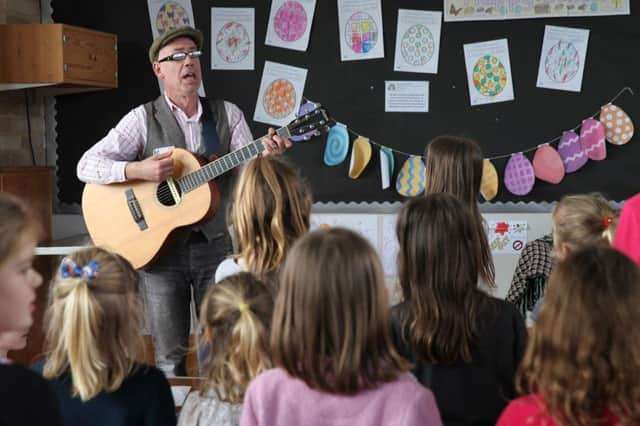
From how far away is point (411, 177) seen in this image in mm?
3959

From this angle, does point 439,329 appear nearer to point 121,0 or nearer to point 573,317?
point 573,317

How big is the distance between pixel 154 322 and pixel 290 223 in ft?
3.66

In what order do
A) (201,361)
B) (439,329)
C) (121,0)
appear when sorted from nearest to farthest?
(439,329)
(201,361)
(121,0)

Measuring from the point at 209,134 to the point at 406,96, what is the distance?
1.15m

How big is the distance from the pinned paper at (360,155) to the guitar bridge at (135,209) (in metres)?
1.13

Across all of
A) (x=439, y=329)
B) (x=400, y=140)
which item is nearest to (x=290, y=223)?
(x=439, y=329)

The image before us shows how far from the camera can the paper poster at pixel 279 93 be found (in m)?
4.08

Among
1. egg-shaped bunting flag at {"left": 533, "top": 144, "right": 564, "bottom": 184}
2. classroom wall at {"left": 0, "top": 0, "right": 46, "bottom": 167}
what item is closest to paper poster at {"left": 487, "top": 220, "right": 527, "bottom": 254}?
egg-shaped bunting flag at {"left": 533, "top": 144, "right": 564, "bottom": 184}

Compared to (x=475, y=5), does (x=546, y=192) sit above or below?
below

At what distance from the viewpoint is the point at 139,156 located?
10.8ft

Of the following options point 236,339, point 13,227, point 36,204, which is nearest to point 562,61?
point 36,204

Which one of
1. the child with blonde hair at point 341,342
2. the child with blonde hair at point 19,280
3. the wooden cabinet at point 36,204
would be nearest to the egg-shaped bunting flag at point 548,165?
the wooden cabinet at point 36,204

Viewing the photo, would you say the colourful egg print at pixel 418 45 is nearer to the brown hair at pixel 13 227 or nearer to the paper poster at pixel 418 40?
the paper poster at pixel 418 40

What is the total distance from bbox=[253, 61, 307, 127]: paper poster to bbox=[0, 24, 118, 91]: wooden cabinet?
0.83 meters
